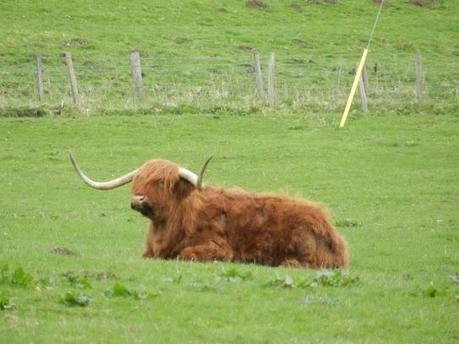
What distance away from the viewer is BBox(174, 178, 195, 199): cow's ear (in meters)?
13.5

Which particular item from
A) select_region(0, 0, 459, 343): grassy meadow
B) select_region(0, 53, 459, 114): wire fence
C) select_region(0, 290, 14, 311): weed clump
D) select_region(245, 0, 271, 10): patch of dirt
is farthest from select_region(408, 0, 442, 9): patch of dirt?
select_region(0, 290, 14, 311): weed clump

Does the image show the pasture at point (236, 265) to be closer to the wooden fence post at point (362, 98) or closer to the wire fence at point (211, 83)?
the wooden fence post at point (362, 98)

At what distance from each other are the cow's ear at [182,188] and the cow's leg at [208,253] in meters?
0.78

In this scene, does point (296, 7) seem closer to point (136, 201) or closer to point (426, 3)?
point (426, 3)

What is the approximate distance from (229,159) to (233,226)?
1487 centimetres

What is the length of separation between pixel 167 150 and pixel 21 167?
4.26 m

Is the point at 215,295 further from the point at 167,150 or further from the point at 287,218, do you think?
the point at 167,150

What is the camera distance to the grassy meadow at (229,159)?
30.3ft

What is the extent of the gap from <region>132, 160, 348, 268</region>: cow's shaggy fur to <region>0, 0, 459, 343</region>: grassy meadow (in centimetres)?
70

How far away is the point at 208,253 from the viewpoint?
42.2 feet

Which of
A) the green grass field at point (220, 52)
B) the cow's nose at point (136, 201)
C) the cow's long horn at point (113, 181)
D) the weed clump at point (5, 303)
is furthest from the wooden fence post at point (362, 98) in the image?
the weed clump at point (5, 303)

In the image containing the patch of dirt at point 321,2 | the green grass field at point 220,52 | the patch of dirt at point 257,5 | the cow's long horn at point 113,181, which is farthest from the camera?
the patch of dirt at point 321,2

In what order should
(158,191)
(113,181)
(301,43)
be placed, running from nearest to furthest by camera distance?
1. (158,191)
2. (113,181)
3. (301,43)

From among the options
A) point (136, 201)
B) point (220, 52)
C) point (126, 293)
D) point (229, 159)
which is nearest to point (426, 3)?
point (220, 52)
